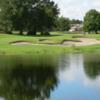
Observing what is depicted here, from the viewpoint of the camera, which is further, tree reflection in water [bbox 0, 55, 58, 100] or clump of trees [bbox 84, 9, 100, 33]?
clump of trees [bbox 84, 9, 100, 33]

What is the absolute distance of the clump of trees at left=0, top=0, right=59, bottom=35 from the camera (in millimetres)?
98312

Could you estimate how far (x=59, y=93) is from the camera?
926 inches

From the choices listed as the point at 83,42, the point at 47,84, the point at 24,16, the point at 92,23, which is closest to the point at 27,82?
the point at 47,84

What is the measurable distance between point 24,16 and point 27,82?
72.0 metres

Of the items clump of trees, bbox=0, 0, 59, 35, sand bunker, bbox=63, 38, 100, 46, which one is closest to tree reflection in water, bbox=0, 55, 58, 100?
sand bunker, bbox=63, 38, 100, 46

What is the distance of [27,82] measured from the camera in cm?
2880

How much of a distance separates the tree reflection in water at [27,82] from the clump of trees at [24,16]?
6012 centimetres

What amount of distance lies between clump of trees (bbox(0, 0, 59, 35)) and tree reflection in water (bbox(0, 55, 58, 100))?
197ft

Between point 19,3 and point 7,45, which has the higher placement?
point 19,3

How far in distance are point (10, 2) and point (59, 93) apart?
77.2 metres

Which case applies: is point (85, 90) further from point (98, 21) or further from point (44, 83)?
point (98, 21)

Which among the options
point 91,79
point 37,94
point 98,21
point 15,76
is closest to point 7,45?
point 15,76

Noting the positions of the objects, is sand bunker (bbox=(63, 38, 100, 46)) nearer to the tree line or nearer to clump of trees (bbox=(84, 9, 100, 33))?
the tree line

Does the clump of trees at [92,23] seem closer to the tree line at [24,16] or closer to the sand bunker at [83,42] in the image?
the tree line at [24,16]
